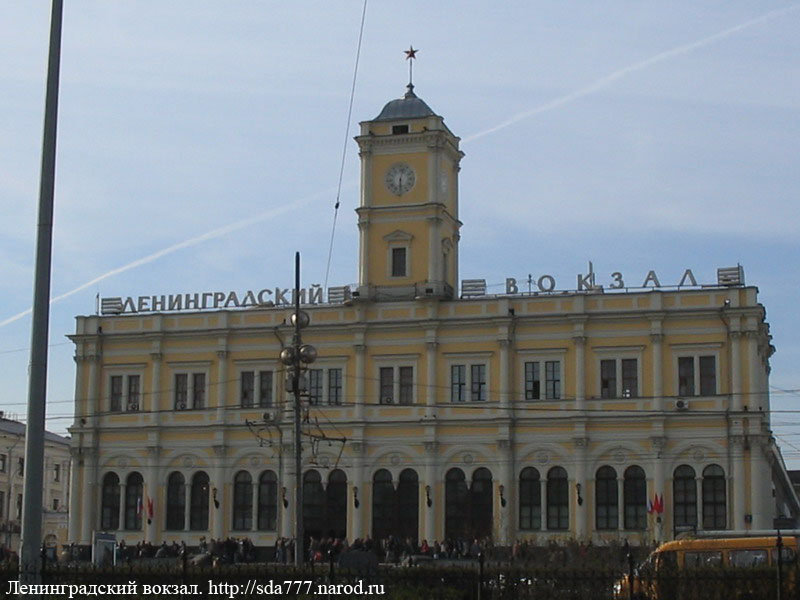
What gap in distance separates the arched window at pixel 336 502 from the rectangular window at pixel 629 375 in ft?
47.2

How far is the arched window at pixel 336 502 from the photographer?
68750 mm

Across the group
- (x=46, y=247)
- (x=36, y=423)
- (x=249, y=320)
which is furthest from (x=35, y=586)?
(x=249, y=320)

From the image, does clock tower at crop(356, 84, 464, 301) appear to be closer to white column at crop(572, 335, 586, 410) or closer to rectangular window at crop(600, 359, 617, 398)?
white column at crop(572, 335, 586, 410)

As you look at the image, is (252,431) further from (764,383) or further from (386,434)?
(764,383)

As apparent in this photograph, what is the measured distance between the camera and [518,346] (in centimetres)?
6750

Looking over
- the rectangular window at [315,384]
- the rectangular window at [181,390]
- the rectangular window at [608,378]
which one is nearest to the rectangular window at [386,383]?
the rectangular window at [315,384]

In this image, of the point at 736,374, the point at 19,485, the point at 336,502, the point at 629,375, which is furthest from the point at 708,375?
the point at 19,485

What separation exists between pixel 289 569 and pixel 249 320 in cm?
4484

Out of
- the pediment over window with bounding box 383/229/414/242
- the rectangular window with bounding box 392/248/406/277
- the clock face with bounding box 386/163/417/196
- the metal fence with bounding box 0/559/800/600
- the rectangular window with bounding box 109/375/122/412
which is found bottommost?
the metal fence with bounding box 0/559/800/600

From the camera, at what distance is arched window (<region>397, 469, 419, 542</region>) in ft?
223

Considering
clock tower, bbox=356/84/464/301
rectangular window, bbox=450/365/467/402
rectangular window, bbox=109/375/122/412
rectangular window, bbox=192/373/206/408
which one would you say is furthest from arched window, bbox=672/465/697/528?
rectangular window, bbox=109/375/122/412

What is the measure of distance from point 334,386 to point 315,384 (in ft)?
3.42

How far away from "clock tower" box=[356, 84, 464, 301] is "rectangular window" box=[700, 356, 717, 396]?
1324cm

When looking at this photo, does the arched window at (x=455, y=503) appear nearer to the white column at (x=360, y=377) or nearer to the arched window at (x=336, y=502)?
the arched window at (x=336, y=502)
